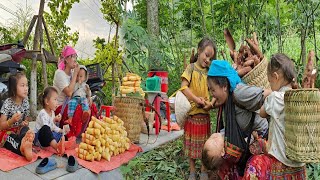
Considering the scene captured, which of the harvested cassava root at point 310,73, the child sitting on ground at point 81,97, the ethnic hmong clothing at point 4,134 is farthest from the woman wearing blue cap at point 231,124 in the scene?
the ethnic hmong clothing at point 4,134

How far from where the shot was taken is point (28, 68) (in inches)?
279

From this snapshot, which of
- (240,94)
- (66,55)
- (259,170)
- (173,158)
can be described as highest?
(66,55)

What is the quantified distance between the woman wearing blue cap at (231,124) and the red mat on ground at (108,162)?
4.07 ft

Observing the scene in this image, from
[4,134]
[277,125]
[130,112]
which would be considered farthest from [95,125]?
[277,125]

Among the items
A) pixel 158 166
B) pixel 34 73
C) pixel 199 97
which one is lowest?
pixel 158 166

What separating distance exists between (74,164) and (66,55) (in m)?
1.52

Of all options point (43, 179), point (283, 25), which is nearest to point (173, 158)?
point (43, 179)

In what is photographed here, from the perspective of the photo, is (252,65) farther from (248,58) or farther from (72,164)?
(72,164)

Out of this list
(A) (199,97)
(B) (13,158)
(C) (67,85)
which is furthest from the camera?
(C) (67,85)

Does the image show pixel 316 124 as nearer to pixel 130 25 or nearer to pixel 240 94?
pixel 240 94

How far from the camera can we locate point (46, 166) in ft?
10.0

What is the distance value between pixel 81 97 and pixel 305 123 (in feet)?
9.06

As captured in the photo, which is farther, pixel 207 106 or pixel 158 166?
pixel 158 166

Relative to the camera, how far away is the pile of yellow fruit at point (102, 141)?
3.45 m
